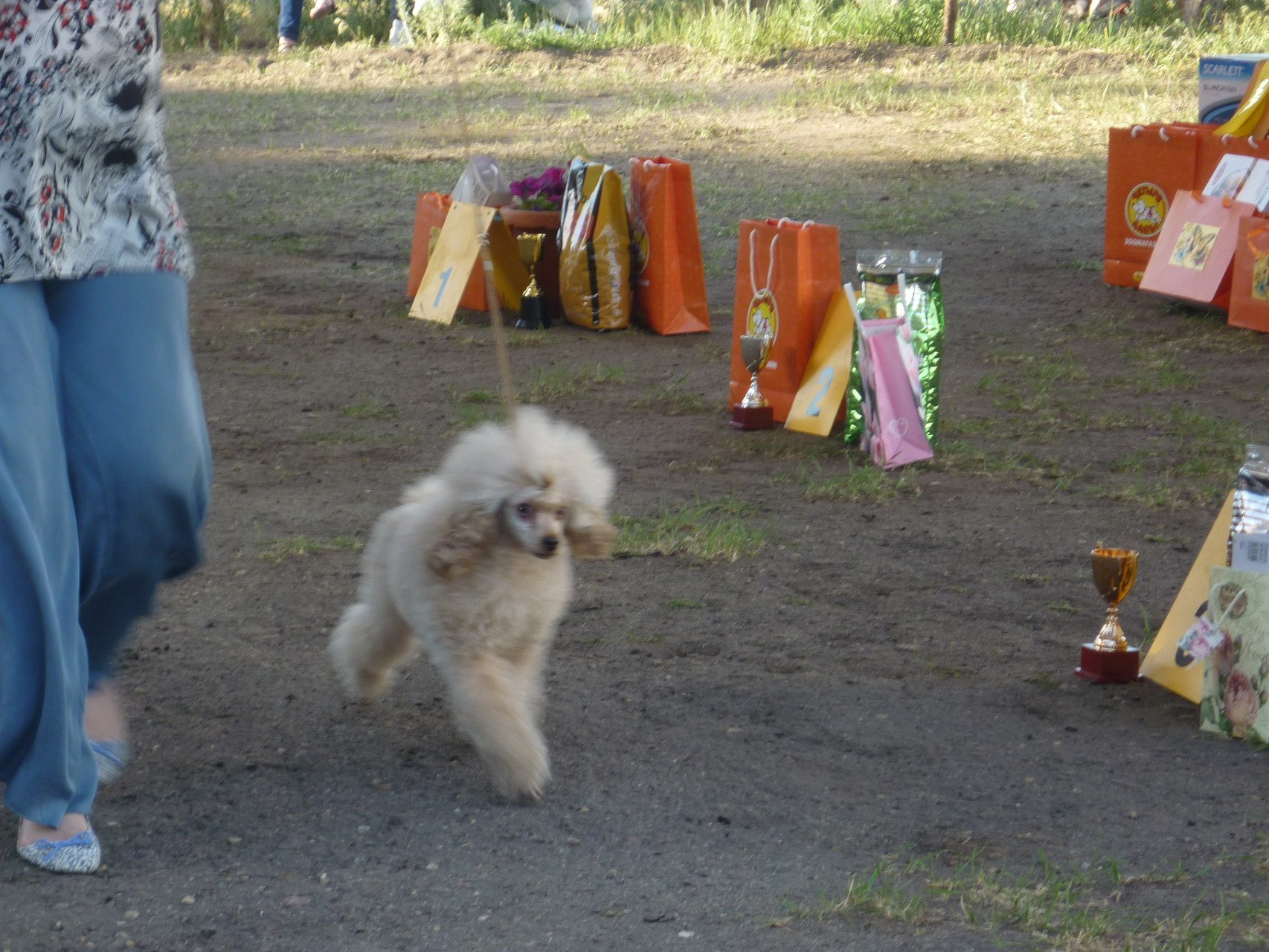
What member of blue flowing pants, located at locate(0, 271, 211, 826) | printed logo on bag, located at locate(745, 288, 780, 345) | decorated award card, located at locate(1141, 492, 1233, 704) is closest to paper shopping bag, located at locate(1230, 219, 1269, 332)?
printed logo on bag, located at locate(745, 288, 780, 345)

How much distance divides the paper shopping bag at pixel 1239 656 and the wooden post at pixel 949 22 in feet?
50.5

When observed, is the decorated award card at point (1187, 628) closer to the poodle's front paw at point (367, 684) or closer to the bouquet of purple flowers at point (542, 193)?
the poodle's front paw at point (367, 684)

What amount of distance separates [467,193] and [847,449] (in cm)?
316

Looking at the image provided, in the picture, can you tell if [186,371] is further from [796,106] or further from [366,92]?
[366,92]

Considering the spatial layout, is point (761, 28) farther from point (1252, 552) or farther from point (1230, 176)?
point (1252, 552)

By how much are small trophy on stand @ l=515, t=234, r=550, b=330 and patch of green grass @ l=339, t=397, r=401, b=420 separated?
140 cm

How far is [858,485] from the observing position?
521 centimetres

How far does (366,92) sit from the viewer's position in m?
16.6

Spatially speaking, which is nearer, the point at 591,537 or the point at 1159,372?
the point at 591,537

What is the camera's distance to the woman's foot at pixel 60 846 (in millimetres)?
2561

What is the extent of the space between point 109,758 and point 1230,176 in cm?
643

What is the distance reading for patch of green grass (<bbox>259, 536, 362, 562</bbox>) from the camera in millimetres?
4531

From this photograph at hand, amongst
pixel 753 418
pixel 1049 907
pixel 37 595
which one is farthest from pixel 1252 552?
pixel 753 418

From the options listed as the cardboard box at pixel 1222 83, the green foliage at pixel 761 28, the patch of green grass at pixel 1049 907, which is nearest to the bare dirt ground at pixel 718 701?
the patch of green grass at pixel 1049 907
